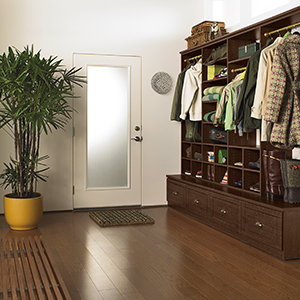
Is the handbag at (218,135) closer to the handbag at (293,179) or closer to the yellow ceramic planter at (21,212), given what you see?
the handbag at (293,179)

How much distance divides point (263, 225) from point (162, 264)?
1014 millimetres

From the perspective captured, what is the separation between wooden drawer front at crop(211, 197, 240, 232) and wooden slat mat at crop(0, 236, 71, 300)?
6.35ft

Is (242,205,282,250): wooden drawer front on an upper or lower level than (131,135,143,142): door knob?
lower

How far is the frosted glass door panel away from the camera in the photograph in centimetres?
542

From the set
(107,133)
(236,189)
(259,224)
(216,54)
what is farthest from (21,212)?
(216,54)

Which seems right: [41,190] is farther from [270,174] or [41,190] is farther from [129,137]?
[270,174]

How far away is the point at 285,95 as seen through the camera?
139 inches

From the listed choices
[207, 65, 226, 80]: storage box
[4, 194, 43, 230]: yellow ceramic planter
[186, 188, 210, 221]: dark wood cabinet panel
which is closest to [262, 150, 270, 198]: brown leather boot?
[186, 188, 210, 221]: dark wood cabinet panel

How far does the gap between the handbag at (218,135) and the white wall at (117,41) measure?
3.40ft

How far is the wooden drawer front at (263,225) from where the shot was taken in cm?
337

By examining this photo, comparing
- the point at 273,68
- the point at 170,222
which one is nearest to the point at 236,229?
the point at 170,222

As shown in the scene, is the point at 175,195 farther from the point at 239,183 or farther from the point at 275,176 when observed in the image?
the point at 275,176

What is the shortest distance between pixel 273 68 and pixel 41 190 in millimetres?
3273

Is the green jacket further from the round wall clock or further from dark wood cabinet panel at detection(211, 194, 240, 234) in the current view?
the round wall clock
